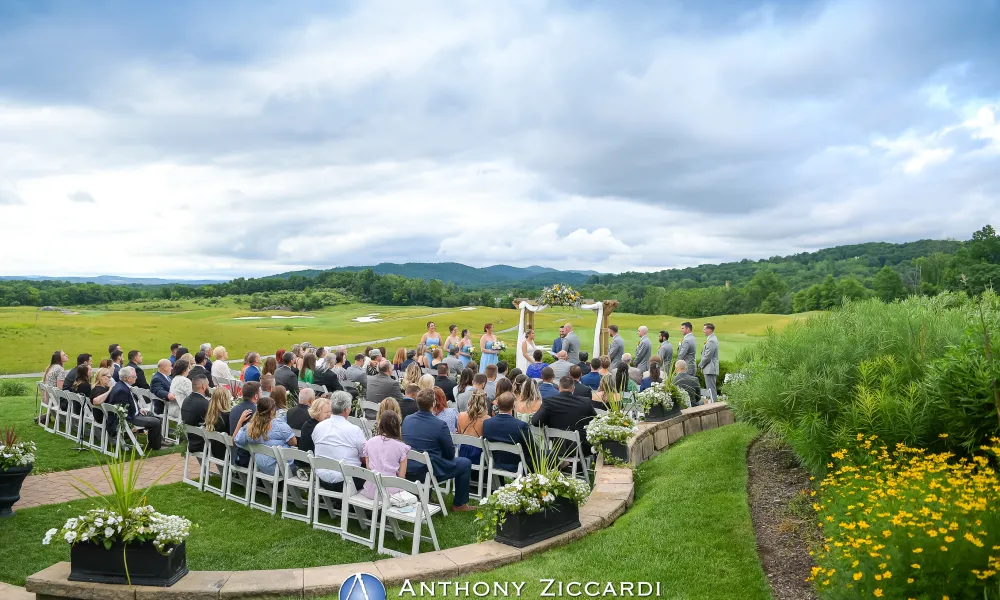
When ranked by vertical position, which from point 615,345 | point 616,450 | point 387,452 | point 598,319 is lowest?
point 616,450

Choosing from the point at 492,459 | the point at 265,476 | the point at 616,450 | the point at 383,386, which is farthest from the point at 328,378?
the point at 616,450

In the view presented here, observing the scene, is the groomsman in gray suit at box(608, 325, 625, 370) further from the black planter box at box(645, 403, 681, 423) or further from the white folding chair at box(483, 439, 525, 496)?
the white folding chair at box(483, 439, 525, 496)

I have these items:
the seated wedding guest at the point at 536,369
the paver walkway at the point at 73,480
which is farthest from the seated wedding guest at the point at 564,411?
the paver walkway at the point at 73,480

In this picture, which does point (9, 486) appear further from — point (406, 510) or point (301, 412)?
point (406, 510)

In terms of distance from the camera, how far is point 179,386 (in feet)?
33.1

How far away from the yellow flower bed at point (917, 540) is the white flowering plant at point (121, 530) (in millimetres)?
4378

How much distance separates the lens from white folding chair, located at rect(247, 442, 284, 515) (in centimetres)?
673

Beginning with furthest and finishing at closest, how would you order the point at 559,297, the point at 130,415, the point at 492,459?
the point at 559,297 < the point at 130,415 < the point at 492,459

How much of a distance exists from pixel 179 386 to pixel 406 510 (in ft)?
19.6

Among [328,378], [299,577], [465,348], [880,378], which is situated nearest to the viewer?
[299,577]

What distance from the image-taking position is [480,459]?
768 cm

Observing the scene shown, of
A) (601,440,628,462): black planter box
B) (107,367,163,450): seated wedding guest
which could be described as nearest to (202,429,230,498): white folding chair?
(107,367,163,450): seated wedding guest

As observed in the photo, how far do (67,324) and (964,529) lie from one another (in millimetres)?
43195

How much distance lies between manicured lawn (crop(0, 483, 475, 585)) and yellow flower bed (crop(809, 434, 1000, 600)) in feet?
10.8
